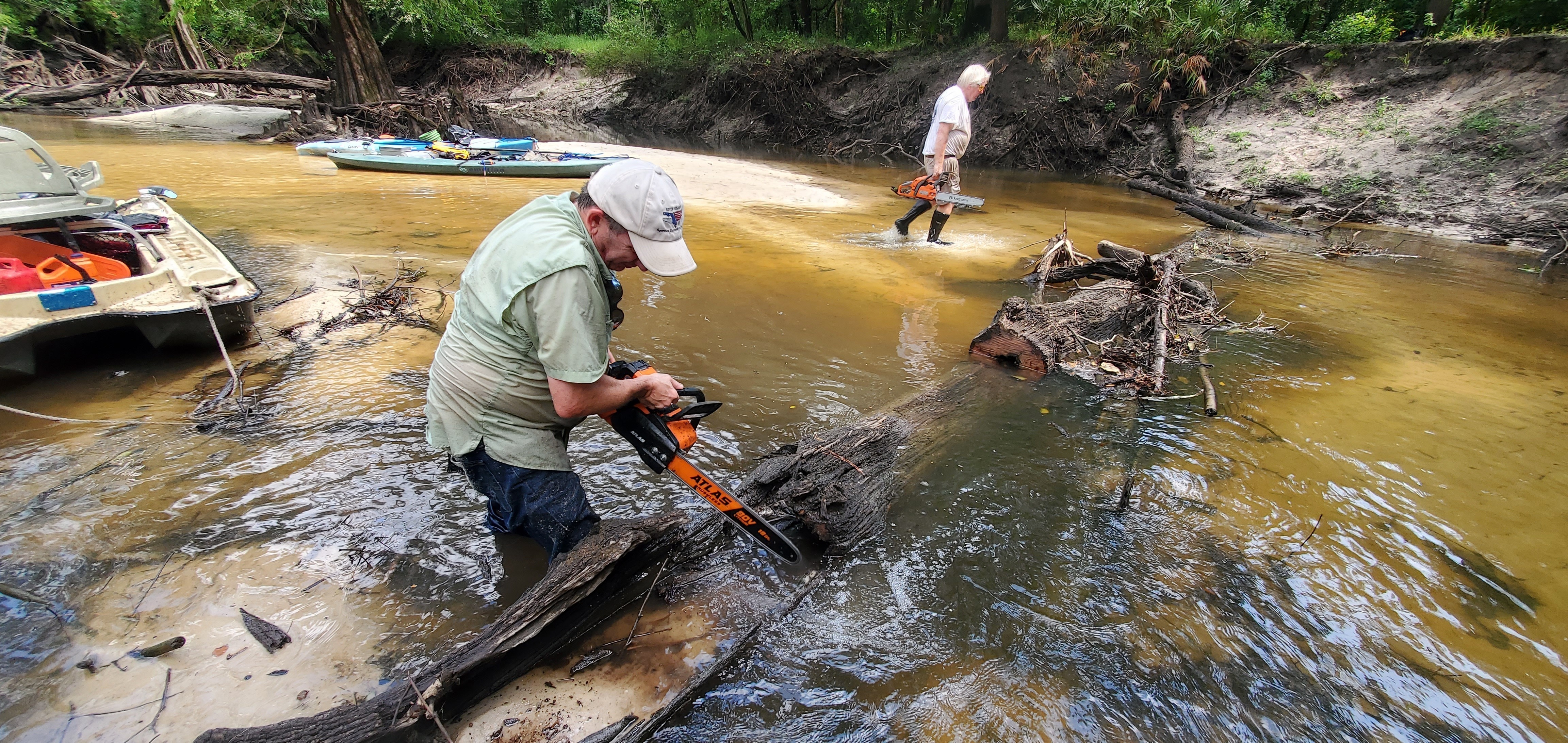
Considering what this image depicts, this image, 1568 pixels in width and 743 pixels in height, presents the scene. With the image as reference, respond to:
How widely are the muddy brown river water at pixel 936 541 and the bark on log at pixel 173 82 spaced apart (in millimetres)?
14258

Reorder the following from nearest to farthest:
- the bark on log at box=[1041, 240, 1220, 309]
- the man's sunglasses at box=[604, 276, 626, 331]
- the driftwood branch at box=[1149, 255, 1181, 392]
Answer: the man's sunglasses at box=[604, 276, 626, 331] → the driftwood branch at box=[1149, 255, 1181, 392] → the bark on log at box=[1041, 240, 1220, 309]

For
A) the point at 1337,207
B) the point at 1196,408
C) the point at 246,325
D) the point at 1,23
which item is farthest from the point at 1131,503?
the point at 1,23

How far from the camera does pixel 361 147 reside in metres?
12.5

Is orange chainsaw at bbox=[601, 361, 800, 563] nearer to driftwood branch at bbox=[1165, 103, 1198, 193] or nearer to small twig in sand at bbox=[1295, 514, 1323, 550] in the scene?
small twig in sand at bbox=[1295, 514, 1323, 550]

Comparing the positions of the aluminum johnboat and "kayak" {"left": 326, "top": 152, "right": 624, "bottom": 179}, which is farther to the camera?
"kayak" {"left": 326, "top": 152, "right": 624, "bottom": 179}

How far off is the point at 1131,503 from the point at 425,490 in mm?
3738

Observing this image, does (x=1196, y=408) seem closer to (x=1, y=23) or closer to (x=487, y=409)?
(x=487, y=409)

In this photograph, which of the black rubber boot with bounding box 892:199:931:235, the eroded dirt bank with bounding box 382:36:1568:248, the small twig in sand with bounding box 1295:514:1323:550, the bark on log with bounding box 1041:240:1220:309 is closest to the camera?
the small twig in sand with bounding box 1295:514:1323:550

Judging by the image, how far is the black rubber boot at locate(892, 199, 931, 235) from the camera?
847 cm

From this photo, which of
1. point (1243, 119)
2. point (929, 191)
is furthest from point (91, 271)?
point (1243, 119)

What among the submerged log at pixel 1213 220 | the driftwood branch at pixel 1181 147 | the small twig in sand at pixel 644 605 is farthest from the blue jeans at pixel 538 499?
the driftwood branch at pixel 1181 147

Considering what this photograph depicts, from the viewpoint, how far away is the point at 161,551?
2.83 meters

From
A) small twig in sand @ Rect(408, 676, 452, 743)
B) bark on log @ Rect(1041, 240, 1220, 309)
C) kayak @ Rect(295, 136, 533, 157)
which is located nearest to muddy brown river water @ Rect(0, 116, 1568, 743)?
small twig in sand @ Rect(408, 676, 452, 743)

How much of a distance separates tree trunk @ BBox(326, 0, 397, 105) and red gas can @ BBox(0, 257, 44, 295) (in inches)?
582
